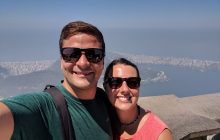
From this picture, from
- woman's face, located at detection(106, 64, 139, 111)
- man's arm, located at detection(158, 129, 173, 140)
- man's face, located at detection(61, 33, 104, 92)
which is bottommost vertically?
man's arm, located at detection(158, 129, 173, 140)

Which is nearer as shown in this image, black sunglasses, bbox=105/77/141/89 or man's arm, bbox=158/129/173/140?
man's arm, bbox=158/129/173/140

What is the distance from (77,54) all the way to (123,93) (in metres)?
0.67

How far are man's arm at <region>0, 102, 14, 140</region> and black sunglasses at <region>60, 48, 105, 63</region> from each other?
2.67 ft

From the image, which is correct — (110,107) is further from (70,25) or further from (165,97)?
(165,97)

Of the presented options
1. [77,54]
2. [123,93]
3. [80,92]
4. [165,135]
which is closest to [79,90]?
[80,92]

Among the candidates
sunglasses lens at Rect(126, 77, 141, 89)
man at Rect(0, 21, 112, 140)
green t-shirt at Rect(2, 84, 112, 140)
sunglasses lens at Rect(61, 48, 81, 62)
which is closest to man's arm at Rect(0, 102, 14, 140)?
green t-shirt at Rect(2, 84, 112, 140)

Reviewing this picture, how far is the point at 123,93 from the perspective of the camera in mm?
3115

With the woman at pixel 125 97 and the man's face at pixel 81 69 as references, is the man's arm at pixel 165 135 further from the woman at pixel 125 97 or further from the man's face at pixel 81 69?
the man's face at pixel 81 69

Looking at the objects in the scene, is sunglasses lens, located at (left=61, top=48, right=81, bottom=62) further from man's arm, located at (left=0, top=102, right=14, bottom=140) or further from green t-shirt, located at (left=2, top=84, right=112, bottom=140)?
man's arm, located at (left=0, top=102, right=14, bottom=140)

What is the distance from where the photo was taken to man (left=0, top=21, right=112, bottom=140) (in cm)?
222

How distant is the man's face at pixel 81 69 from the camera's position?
2611 mm

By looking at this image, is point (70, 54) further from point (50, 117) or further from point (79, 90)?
point (50, 117)

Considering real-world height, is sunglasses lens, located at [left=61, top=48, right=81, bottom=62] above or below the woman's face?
above

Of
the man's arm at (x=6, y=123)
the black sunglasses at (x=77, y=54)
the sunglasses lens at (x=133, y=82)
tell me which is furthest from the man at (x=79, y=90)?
the sunglasses lens at (x=133, y=82)
